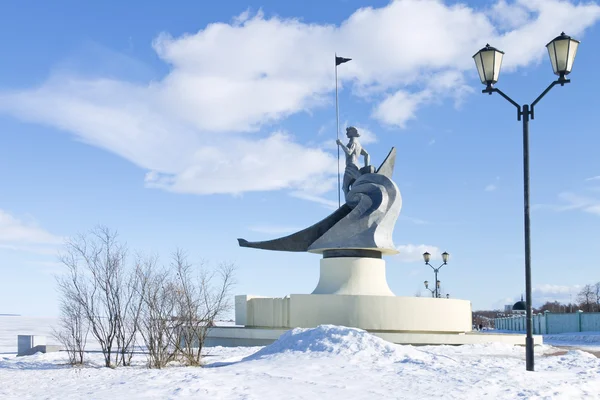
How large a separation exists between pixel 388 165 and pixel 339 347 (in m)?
12.8

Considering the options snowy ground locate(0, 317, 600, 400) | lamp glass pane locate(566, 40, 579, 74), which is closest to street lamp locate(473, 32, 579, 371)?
lamp glass pane locate(566, 40, 579, 74)

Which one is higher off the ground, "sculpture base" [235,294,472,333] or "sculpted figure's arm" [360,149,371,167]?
"sculpted figure's arm" [360,149,371,167]

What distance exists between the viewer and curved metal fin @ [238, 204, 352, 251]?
25.8 meters

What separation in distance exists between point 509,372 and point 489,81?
543cm

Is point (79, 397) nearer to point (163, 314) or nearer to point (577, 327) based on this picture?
point (163, 314)

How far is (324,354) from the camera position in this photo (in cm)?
1398

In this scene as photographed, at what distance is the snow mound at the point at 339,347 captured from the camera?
14039mm

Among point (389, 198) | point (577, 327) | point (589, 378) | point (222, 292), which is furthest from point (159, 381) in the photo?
point (577, 327)

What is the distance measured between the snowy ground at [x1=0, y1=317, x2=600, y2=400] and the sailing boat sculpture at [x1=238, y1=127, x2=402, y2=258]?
8.57 meters

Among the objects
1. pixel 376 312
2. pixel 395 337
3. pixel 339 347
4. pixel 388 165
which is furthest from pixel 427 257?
pixel 339 347

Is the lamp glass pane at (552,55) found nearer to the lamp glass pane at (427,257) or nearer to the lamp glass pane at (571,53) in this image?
the lamp glass pane at (571,53)

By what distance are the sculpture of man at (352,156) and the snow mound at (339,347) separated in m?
11.3

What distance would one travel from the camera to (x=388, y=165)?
85.7 ft

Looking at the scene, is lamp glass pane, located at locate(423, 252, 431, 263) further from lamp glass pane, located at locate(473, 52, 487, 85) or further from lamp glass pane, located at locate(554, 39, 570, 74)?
lamp glass pane, located at locate(554, 39, 570, 74)
